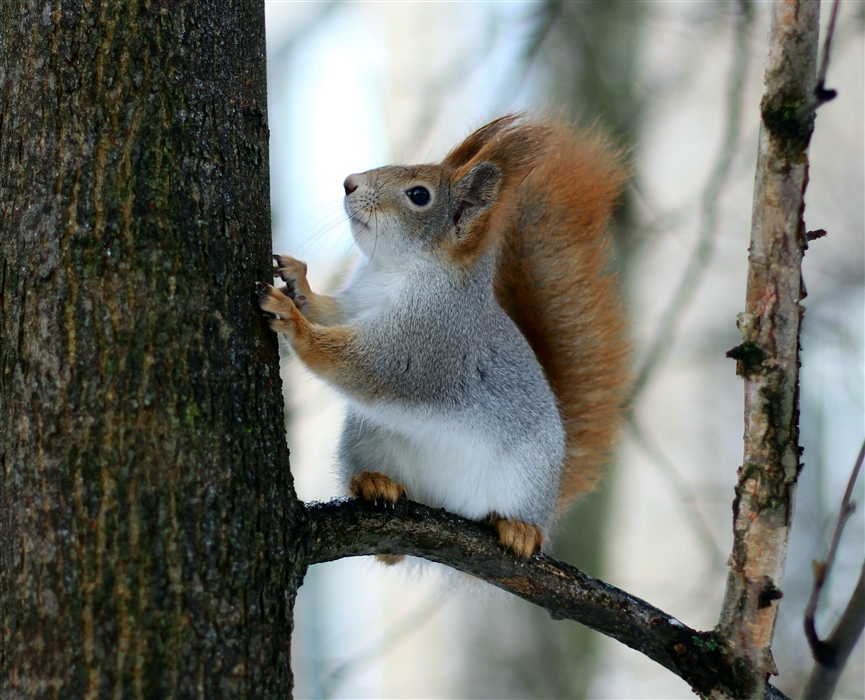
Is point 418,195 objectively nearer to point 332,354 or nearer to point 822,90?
point 332,354

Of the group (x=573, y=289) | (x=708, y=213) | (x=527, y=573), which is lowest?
(x=527, y=573)

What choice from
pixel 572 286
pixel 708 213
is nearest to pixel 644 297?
pixel 708 213

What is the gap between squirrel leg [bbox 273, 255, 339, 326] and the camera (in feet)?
6.03

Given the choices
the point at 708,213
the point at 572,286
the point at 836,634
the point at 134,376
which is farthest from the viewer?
the point at 708,213

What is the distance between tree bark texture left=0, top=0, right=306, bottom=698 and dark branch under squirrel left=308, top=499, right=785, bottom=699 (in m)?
0.15

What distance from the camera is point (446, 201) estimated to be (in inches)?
78.9

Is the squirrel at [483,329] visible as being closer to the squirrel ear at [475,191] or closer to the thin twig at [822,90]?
the squirrel ear at [475,191]

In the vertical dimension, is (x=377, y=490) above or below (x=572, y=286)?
below

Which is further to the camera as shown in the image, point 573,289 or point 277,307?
point 573,289

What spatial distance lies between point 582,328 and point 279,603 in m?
1.21

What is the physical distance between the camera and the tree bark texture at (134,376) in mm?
1081

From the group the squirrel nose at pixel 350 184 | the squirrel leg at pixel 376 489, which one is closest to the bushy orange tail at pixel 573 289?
the squirrel nose at pixel 350 184

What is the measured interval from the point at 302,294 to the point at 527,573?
2.46 feet

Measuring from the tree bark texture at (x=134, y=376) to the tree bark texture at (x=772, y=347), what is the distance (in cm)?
68
